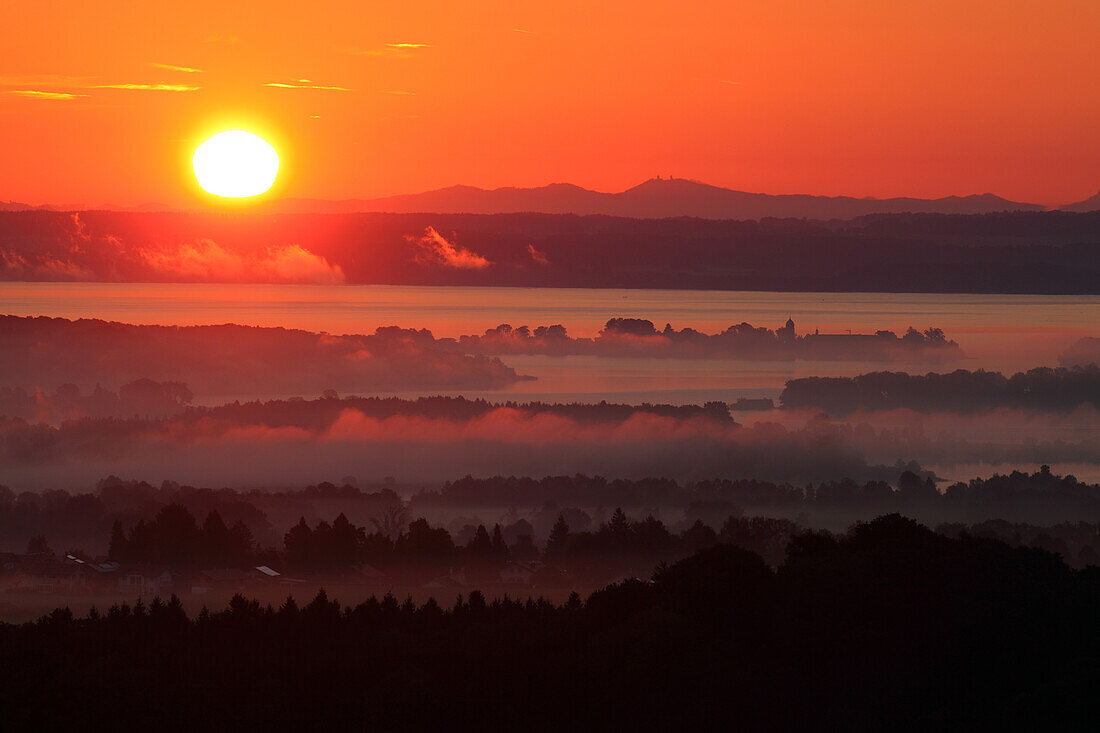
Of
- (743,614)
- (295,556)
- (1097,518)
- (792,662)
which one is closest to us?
(792,662)

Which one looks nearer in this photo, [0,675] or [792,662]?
[0,675]

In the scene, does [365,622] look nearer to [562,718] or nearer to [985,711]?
Result: [562,718]

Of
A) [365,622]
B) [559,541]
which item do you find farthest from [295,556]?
[365,622]

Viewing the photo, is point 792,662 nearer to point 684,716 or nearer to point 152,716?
point 684,716

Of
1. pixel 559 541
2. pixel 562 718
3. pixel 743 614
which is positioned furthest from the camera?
pixel 559 541

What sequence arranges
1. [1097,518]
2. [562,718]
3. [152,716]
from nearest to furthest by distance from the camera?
[152,716], [562,718], [1097,518]

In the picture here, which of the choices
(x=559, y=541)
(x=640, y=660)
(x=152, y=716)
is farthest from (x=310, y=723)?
(x=559, y=541)
